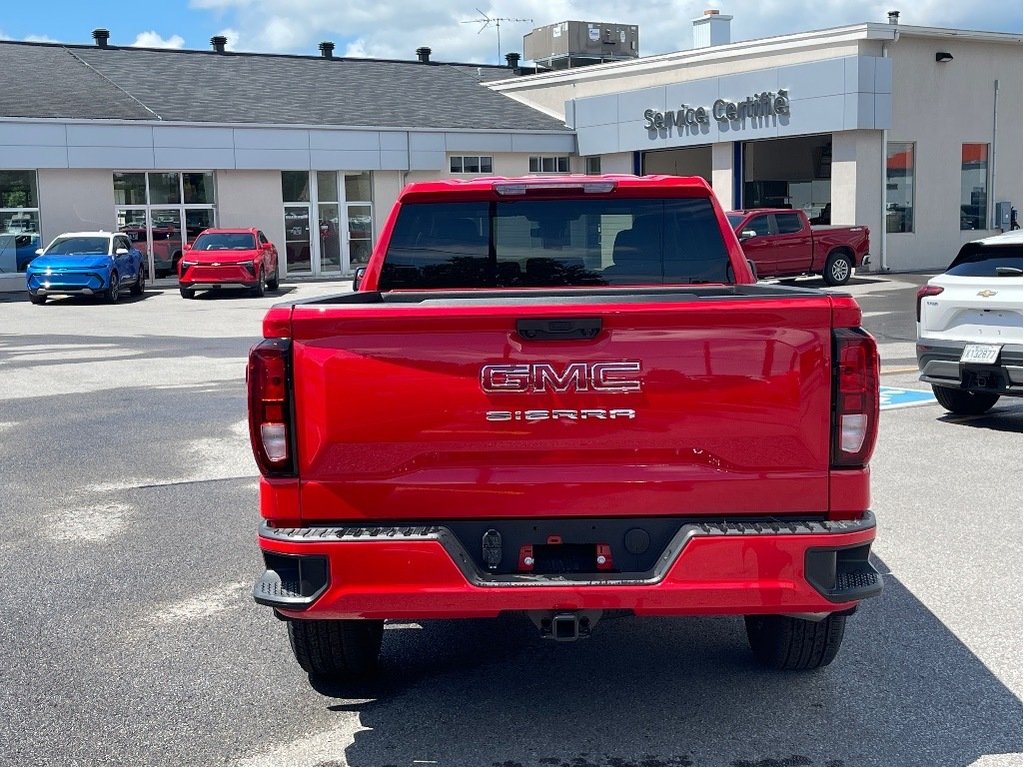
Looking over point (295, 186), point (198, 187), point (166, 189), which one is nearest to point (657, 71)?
point (295, 186)

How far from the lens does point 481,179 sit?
5.50 meters

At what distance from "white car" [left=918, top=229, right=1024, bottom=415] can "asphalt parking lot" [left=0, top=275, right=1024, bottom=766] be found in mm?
1526

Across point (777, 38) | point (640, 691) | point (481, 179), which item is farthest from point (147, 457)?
point (777, 38)

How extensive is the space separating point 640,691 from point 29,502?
5133mm

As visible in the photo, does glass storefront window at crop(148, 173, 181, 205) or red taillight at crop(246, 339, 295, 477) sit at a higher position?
glass storefront window at crop(148, 173, 181, 205)

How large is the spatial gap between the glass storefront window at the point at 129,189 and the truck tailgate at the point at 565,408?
32.5 meters

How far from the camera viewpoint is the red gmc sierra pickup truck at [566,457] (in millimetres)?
3857

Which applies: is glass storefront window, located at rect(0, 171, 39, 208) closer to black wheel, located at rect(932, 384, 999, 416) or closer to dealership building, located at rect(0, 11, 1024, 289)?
dealership building, located at rect(0, 11, 1024, 289)

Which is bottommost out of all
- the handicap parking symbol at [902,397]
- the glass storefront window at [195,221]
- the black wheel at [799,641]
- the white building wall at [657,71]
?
the handicap parking symbol at [902,397]

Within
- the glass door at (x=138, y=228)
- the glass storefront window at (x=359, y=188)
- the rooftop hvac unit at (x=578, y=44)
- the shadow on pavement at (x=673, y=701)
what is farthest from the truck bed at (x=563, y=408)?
the rooftop hvac unit at (x=578, y=44)

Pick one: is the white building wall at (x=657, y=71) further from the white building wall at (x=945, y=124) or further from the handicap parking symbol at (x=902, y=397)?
the handicap parking symbol at (x=902, y=397)

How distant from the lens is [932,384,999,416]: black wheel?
11062mm

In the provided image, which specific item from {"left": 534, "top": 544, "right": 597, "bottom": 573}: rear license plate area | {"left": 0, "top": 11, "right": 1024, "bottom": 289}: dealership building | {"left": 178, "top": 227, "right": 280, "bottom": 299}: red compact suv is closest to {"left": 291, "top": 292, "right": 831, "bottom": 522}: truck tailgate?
{"left": 534, "top": 544, "right": 597, "bottom": 573}: rear license plate area

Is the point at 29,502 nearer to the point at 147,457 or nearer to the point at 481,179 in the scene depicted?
the point at 147,457
